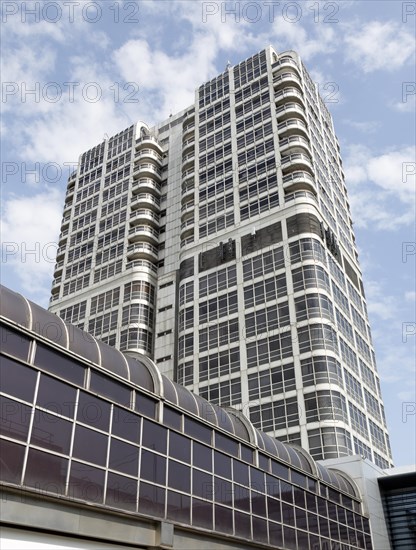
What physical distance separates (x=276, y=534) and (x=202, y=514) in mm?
5297

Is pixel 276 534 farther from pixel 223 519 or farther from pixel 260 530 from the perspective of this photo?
pixel 223 519

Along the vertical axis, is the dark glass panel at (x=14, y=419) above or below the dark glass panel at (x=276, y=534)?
above

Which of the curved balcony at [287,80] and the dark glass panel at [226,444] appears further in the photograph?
the curved balcony at [287,80]

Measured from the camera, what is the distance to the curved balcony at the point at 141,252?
244ft

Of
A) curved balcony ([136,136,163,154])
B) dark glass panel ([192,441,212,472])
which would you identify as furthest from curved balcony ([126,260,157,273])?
dark glass panel ([192,441,212,472])

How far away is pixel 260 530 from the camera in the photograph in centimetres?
2195

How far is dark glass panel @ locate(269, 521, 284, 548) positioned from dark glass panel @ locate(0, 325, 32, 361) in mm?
13526

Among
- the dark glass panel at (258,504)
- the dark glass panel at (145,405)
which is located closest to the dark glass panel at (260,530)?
the dark glass panel at (258,504)

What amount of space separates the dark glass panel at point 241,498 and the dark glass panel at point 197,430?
7.62 feet

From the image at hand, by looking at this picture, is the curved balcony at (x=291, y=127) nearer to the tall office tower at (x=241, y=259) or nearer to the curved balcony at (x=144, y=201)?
the tall office tower at (x=241, y=259)

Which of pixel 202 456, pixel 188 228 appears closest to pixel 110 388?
pixel 202 456

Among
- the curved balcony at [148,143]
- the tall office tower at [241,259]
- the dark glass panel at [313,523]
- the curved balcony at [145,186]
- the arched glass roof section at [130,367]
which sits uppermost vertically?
the curved balcony at [148,143]

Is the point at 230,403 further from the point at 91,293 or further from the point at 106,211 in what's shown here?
the point at 106,211

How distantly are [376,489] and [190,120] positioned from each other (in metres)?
60.3
